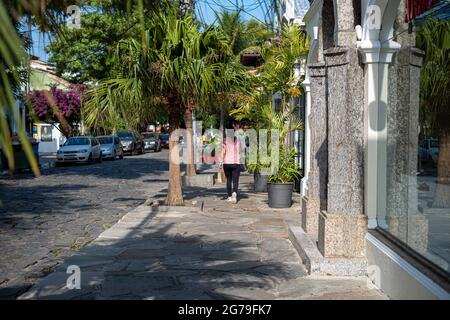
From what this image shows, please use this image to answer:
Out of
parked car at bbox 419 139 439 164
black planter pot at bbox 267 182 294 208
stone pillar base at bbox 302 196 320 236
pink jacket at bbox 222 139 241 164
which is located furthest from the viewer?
pink jacket at bbox 222 139 241 164

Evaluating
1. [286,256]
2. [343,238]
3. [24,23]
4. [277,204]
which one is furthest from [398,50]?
[277,204]

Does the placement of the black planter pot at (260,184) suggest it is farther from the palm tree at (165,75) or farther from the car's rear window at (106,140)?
the car's rear window at (106,140)

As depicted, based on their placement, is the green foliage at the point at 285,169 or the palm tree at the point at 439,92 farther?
the green foliage at the point at 285,169

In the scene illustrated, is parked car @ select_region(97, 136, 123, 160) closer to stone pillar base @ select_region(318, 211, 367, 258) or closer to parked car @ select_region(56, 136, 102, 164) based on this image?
parked car @ select_region(56, 136, 102, 164)

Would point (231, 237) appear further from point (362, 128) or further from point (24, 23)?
point (24, 23)

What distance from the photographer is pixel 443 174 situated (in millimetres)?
4594

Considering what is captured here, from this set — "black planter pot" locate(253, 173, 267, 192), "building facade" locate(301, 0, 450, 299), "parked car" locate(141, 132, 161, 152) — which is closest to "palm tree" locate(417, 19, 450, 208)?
"building facade" locate(301, 0, 450, 299)

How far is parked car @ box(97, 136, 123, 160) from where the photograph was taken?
111ft

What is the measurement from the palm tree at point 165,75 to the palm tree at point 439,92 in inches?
234

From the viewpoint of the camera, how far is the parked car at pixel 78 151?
29219mm

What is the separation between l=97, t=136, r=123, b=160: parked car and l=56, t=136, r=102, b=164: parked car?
231 cm

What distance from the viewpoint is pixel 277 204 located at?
12422mm

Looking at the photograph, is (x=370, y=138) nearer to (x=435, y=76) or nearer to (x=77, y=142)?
(x=435, y=76)

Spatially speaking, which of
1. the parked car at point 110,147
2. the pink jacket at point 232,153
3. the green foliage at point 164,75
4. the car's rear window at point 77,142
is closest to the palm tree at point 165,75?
the green foliage at point 164,75
